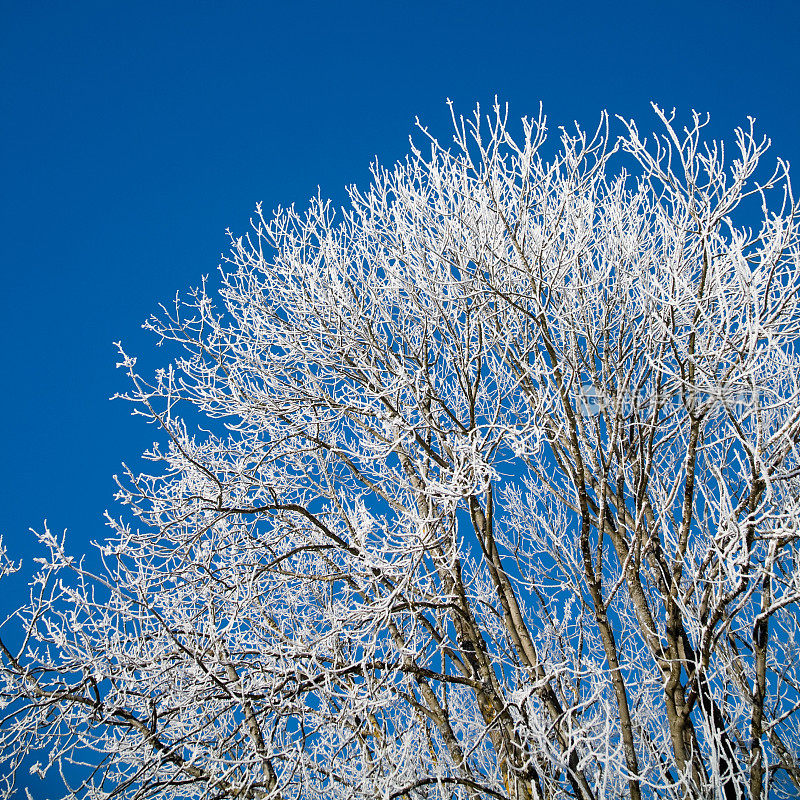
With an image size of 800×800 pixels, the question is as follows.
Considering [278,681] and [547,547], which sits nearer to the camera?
[278,681]

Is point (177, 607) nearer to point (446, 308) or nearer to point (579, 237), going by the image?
point (446, 308)

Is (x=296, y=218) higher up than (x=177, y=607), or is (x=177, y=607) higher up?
(x=296, y=218)

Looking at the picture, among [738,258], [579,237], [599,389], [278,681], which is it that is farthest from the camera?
[599,389]

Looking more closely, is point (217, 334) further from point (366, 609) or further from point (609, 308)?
point (609, 308)

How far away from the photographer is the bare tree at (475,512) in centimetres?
388

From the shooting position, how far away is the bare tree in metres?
3.88

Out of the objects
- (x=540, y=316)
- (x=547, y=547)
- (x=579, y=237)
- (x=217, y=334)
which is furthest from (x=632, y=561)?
(x=217, y=334)

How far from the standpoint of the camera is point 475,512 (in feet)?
15.8

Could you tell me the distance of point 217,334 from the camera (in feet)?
18.2

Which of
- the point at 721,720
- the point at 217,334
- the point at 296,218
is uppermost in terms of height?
the point at 296,218

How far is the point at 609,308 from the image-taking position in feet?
17.1

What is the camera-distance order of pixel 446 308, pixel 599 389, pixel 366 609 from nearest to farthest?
1. pixel 366 609
2. pixel 599 389
3. pixel 446 308

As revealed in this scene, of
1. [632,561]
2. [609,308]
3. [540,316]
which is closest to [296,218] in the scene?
[540,316]

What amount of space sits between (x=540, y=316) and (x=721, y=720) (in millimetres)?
2971
